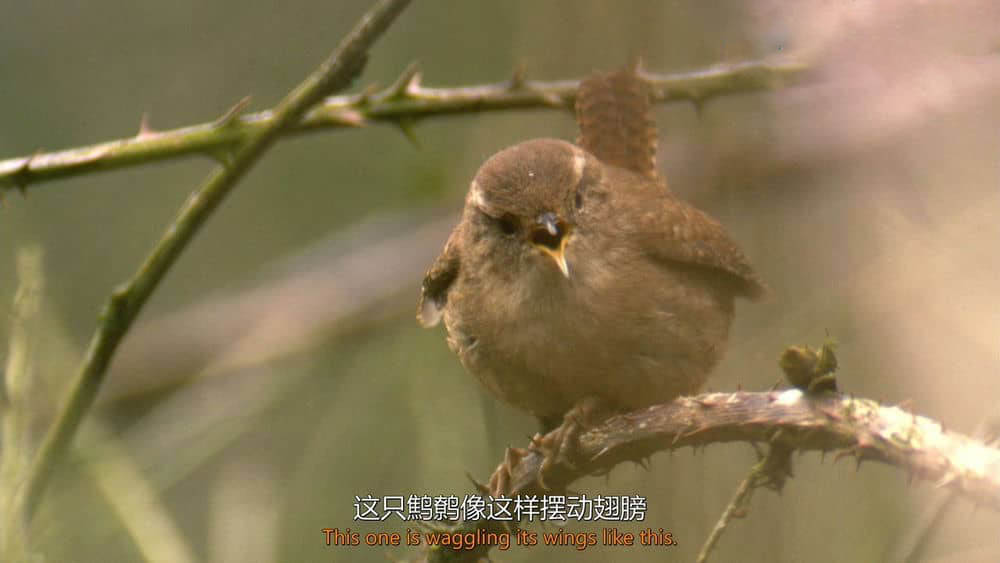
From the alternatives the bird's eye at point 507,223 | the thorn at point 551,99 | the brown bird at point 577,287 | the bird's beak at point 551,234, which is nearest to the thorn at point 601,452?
the brown bird at point 577,287

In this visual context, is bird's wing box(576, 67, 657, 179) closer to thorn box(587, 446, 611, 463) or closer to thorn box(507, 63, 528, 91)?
thorn box(507, 63, 528, 91)

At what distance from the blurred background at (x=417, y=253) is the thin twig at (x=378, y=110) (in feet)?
0.42

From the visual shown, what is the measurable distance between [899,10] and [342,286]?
3.18m

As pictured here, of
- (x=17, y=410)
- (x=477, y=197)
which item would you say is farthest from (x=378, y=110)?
(x=17, y=410)

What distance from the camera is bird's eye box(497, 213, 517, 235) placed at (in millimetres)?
2625

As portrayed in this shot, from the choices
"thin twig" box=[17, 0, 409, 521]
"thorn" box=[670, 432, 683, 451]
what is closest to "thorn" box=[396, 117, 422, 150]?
"thin twig" box=[17, 0, 409, 521]

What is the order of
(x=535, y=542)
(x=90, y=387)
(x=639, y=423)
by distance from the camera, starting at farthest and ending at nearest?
(x=535, y=542) → (x=639, y=423) → (x=90, y=387)

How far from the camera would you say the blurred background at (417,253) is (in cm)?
244

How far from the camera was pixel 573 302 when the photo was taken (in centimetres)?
256

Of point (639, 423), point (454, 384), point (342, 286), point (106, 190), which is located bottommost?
point (639, 423)

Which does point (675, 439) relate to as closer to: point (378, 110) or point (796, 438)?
point (796, 438)

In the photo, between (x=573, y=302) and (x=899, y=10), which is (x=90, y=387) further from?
(x=899, y=10)

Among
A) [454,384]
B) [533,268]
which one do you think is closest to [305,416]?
[454,384]

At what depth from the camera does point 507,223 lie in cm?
265
